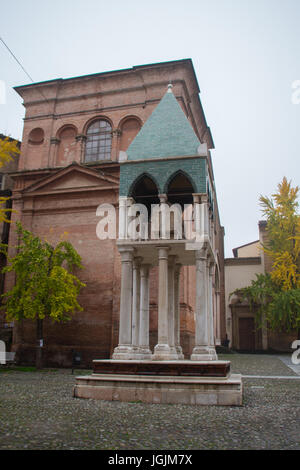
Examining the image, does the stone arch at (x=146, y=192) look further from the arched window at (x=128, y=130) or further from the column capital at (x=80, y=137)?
the column capital at (x=80, y=137)

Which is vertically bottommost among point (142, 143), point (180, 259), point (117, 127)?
point (180, 259)

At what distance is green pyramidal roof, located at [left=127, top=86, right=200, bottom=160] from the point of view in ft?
35.5

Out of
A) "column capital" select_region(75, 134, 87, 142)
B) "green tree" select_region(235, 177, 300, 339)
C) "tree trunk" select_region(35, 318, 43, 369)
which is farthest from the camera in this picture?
"green tree" select_region(235, 177, 300, 339)

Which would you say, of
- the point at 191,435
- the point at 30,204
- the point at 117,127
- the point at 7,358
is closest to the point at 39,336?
the point at 7,358

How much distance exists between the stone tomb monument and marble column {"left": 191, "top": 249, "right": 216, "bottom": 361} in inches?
0.9

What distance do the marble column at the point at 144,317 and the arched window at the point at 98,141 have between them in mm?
12294

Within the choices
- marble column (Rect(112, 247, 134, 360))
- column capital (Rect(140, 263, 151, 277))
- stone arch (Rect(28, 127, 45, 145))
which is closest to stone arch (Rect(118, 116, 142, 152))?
stone arch (Rect(28, 127, 45, 145))

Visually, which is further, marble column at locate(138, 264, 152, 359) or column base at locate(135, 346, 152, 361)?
marble column at locate(138, 264, 152, 359)

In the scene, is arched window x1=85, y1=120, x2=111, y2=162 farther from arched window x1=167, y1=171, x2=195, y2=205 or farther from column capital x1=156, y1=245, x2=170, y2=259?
column capital x1=156, y1=245, x2=170, y2=259

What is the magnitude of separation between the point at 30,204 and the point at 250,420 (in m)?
17.8

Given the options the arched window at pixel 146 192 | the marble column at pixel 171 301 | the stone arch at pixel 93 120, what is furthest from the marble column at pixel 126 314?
the stone arch at pixel 93 120

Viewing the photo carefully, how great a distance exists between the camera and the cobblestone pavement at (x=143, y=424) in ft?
17.4

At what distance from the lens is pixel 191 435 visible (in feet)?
19.0
